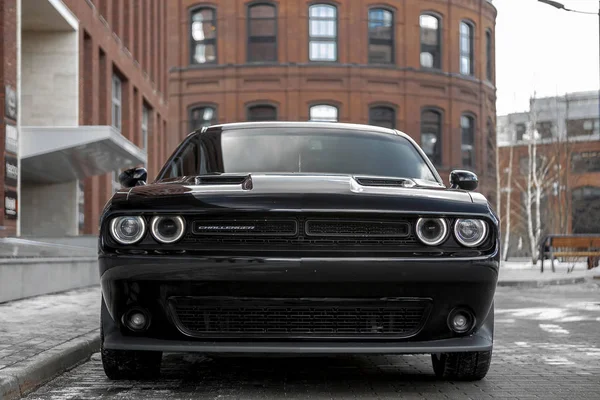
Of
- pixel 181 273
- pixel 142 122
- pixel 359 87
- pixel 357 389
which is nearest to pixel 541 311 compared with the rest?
pixel 357 389

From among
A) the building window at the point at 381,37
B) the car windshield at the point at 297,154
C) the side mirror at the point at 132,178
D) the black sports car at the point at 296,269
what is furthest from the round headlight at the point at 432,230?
the building window at the point at 381,37

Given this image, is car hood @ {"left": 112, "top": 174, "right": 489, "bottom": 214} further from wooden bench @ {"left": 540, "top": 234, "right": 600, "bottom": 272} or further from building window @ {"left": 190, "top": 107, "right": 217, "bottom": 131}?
building window @ {"left": 190, "top": 107, "right": 217, "bottom": 131}

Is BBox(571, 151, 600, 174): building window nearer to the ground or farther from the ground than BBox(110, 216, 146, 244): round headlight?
farther from the ground

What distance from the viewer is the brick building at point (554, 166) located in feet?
171

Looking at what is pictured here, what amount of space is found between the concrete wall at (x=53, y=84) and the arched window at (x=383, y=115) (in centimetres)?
2390

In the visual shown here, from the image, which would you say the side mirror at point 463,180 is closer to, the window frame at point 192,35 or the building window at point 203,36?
the window frame at point 192,35

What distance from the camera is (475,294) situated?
5137 mm

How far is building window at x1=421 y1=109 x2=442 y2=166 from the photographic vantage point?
4528 centimetres

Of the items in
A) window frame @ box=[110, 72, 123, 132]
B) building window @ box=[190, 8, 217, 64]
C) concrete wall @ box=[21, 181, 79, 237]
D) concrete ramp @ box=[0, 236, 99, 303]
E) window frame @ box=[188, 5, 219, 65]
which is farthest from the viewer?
building window @ box=[190, 8, 217, 64]

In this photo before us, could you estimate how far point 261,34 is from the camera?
43.8 metres

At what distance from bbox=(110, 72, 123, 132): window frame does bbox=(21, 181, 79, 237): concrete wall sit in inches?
156

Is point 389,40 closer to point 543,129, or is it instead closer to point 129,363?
point 543,129

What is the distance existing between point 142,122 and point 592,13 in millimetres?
16524

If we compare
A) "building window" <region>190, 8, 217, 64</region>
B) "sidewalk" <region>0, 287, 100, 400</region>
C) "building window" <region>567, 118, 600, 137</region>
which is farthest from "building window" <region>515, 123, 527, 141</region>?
"sidewalk" <region>0, 287, 100, 400</region>
